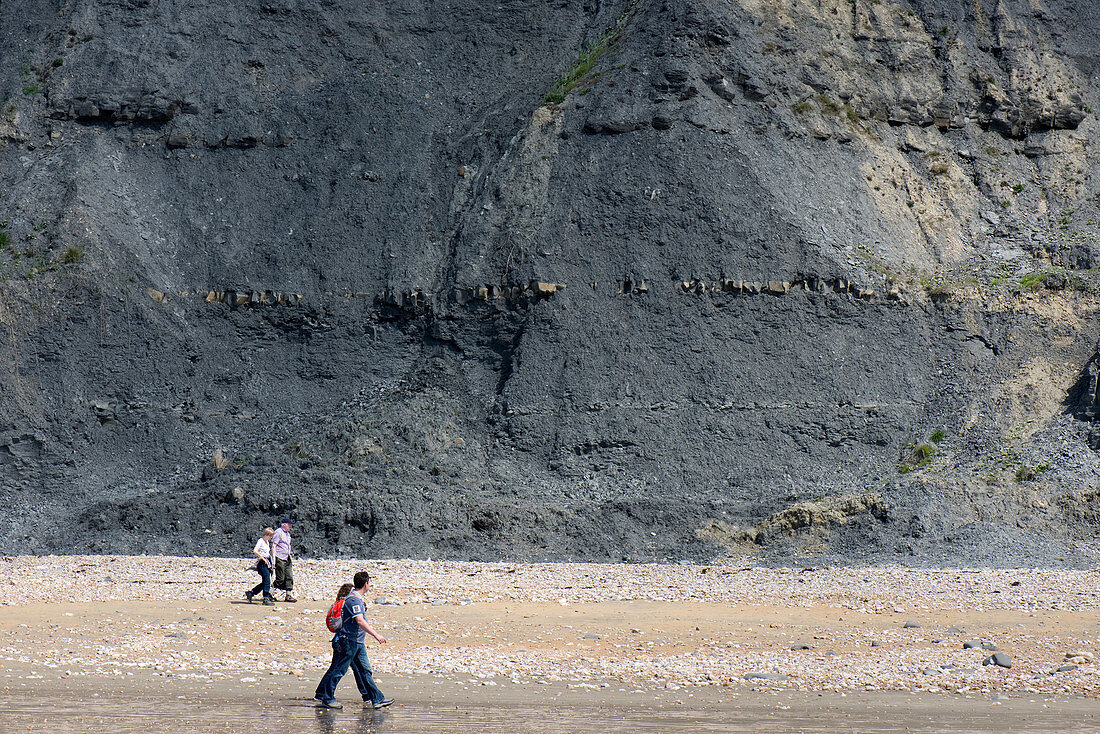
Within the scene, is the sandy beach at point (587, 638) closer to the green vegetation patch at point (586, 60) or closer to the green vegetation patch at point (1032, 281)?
the green vegetation patch at point (1032, 281)

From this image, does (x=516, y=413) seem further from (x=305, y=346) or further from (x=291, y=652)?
(x=291, y=652)

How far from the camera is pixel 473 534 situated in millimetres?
22797

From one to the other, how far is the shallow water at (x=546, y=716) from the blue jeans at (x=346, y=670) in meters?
0.16

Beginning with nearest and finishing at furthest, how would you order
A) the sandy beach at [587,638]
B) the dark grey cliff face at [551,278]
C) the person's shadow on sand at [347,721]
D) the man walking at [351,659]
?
the person's shadow on sand at [347,721], the man walking at [351,659], the sandy beach at [587,638], the dark grey cliff face at [551,278]

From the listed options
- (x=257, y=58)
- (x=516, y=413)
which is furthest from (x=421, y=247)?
(x=257, y=58)

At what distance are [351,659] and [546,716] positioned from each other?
1.84 metres

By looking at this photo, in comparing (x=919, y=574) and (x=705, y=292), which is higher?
(x=705, y=292)

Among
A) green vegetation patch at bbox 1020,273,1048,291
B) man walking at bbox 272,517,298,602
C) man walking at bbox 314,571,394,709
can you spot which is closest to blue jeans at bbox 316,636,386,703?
man walking at bbox 314,571,394,709

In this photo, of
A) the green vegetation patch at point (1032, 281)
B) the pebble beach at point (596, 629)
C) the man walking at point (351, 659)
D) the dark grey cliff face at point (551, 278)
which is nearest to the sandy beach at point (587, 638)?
the pebble beach at point (596, 629)

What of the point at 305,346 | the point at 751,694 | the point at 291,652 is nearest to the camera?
the point at 751,694

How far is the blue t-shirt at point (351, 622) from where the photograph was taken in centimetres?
1037

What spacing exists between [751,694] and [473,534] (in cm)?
1233

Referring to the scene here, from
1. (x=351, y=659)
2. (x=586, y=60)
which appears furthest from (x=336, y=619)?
(x=586, y=60)

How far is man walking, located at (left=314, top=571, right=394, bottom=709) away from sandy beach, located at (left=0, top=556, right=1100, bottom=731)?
49 cm
